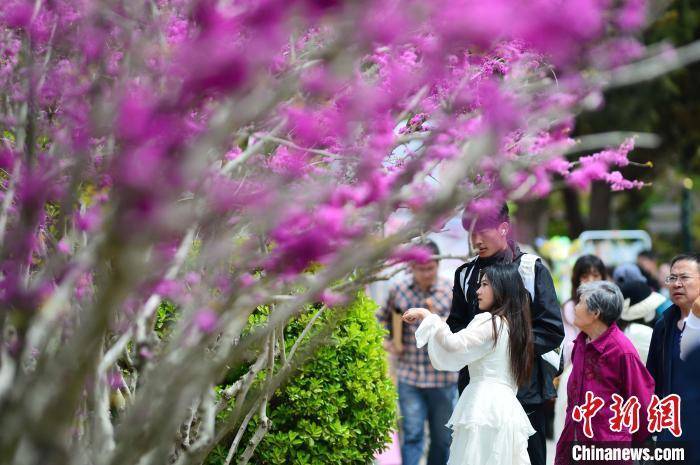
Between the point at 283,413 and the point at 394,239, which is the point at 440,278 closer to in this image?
the point at 283,413

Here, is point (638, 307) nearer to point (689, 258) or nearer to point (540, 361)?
point (689, 258)

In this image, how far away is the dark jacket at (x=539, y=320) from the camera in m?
5.43

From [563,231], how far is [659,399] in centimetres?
3529

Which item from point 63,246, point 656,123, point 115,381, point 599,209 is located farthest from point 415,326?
point 599,209

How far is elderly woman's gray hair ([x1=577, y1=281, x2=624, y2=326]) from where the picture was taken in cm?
580

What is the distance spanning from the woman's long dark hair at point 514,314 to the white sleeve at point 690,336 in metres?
0.99

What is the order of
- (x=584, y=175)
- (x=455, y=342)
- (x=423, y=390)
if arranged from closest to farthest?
(x=584, y=175) < (x=455, y=342) < (x=423, y=390)

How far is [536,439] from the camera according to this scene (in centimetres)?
554

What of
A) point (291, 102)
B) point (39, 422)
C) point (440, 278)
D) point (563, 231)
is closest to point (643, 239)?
point (440, 278)

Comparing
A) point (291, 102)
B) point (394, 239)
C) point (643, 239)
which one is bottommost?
point (394, 239)

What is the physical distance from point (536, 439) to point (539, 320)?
66 cm

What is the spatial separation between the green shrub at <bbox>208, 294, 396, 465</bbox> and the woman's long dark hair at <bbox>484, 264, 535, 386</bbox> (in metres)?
0.82

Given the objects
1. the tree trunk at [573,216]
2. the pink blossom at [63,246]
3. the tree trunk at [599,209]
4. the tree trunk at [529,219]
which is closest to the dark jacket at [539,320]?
the pink blossom at [63,246]

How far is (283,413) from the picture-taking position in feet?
18.1
